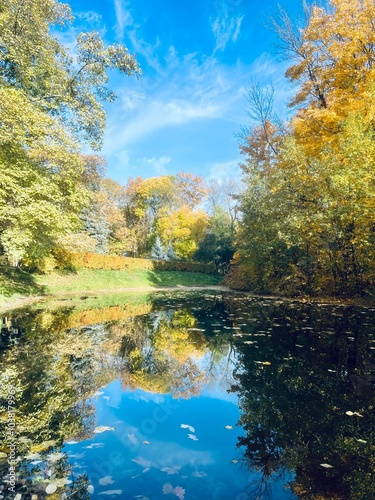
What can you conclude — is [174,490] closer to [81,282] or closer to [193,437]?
[193,437]

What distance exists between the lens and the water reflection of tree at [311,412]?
2.20 meters

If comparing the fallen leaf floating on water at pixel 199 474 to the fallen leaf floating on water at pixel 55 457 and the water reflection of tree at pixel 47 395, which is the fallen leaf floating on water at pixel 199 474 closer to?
the water reflection of tree at pixel 47 395

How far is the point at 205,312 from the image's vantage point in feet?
35.4

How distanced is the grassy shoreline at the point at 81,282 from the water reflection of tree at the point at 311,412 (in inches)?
409

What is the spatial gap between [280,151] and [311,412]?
583 inches

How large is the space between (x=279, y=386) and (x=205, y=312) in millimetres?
7076

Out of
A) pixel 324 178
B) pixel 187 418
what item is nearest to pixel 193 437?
pixel 187 418

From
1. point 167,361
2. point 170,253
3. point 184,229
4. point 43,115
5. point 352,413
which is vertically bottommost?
point 167,361

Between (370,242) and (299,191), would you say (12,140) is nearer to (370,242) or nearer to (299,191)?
(299,191)

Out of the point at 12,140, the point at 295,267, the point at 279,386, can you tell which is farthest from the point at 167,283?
the point at 279,386

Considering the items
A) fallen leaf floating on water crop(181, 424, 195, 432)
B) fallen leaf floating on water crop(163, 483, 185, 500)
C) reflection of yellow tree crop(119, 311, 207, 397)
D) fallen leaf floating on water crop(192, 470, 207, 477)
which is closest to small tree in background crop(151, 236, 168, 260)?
reflection of yellow tree crop(119, 311, 207, 397)

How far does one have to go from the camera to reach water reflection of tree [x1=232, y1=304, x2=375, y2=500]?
86.7 inches

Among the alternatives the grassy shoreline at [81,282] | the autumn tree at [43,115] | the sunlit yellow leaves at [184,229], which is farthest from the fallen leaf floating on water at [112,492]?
the sunlit yellow leaves at [184,229]

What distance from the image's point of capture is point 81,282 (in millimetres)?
19688
